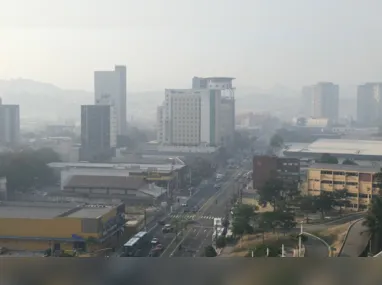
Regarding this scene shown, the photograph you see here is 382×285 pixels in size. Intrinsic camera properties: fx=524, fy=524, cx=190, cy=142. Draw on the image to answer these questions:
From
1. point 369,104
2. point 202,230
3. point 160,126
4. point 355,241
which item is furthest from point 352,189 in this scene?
point 369,104

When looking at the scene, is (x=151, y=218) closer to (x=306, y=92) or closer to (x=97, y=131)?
(x=97, y=131)

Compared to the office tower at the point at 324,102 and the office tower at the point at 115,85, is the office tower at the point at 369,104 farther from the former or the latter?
the office tower at the point at 115,85

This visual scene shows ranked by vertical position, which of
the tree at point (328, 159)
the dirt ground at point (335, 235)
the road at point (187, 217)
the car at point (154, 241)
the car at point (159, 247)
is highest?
the tree at point (328, 159)

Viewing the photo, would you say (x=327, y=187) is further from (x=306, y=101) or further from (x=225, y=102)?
(x=306, y=101)

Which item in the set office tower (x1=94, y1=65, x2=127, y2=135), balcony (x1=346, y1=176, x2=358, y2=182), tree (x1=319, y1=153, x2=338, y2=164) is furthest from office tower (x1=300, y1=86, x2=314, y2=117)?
balcony (x1=346, y1=176, x2=358, y2=182)

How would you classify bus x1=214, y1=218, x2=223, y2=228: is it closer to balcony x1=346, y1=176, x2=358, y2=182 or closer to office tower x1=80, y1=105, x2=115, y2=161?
balcony x1=346, y1=176, x2=358, y2=182

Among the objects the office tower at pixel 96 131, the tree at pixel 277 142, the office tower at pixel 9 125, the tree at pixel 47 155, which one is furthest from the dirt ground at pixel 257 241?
the office tower at pixel 9 125

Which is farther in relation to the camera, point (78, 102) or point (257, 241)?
point (78, 102)
